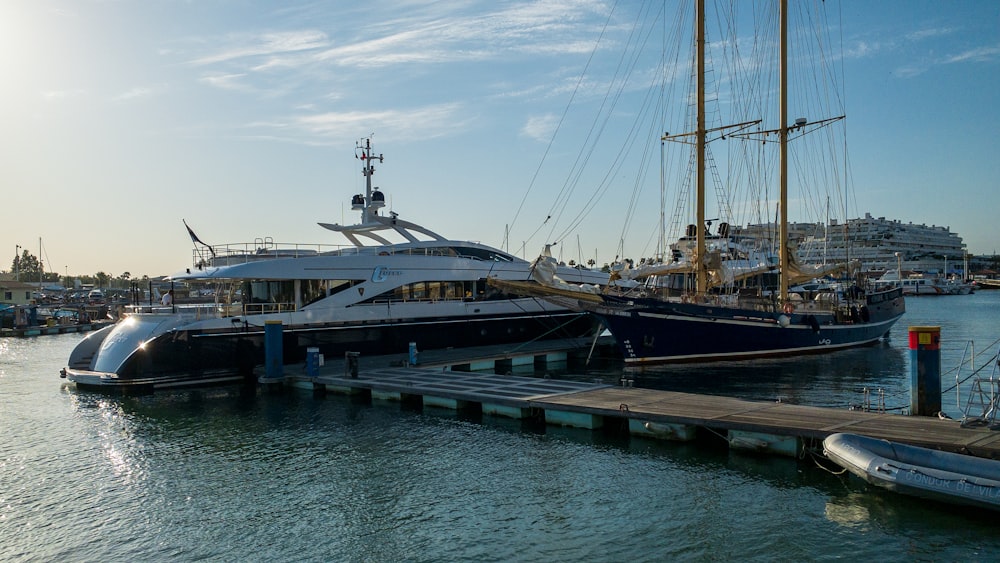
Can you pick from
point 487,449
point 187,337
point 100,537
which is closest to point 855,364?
point 487,449

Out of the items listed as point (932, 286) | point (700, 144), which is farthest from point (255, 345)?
point (932, 286)

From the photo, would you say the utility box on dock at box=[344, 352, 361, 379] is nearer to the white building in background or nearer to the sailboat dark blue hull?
the sailboat dark blue hull

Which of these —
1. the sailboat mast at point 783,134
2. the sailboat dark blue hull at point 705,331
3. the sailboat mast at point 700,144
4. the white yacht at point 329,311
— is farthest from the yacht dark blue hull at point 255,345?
the sailboat mast at point 783,134

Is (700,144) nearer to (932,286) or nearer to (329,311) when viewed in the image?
(329,311)

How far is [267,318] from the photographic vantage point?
2673cm

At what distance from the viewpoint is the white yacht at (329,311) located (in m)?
25.3

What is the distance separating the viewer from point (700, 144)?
111ft

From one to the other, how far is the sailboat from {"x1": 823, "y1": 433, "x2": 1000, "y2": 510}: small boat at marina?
1600 centimetres

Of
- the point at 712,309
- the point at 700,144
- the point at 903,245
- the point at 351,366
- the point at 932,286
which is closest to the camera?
the point at 351,366

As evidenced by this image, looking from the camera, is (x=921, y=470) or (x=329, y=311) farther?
(x=329, y=311)

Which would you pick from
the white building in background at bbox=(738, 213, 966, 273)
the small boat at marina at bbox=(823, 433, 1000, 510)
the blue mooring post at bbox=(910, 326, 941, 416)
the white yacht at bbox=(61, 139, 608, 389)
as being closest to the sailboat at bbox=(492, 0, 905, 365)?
the white yacht at bbox=(61, 139, 608, 389)

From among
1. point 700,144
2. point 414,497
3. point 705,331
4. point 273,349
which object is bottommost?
point 414,497

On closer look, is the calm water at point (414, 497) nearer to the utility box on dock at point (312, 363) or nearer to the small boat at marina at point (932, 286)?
the utility box on dock at point (312, 363)

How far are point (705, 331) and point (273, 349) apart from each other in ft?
55.4
